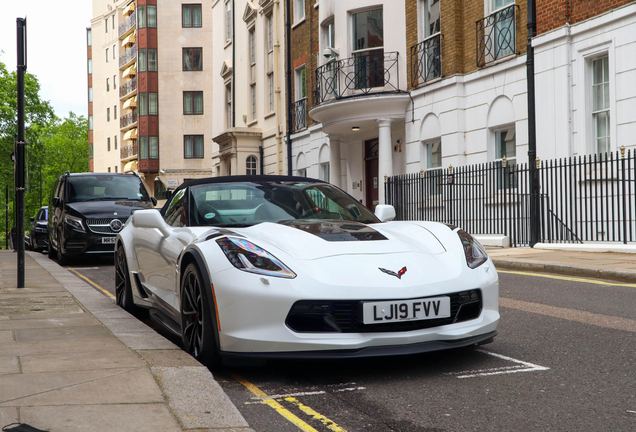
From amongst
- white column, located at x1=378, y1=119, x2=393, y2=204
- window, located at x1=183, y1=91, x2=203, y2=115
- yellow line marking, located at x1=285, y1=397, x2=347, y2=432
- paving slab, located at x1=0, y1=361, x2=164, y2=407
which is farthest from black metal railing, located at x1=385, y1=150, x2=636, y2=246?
window, located at x1=183, y1=91, x2=203, y2=115

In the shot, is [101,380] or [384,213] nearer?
[101,380]

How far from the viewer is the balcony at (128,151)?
65312mm

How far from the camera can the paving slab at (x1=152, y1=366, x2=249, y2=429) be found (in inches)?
127

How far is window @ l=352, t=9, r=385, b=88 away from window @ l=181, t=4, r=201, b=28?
125ft

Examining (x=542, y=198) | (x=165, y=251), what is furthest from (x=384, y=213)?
(x=542, y=198)

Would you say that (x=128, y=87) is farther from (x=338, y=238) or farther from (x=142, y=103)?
(x=338, y=238)

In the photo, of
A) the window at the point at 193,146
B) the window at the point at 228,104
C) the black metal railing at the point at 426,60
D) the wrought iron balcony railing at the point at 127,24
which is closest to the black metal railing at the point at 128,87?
the wrought iron balcony railing at the point at 127,24

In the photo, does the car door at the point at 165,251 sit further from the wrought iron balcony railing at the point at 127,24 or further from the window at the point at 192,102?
the wrought iron balcony railing at the point at 127,24

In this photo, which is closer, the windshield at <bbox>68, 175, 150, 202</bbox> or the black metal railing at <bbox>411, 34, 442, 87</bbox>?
the windshield at <bbox>68, 175, 150, 202</bbox>

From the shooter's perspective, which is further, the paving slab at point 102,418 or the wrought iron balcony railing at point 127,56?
the wrought iron balcony railing at point 127,56

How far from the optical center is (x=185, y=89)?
2232 inches

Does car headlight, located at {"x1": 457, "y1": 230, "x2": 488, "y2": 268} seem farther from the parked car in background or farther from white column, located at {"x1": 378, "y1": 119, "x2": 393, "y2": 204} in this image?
the parked car in background

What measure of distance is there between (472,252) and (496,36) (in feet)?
44.1

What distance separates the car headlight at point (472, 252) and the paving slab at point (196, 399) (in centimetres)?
176
